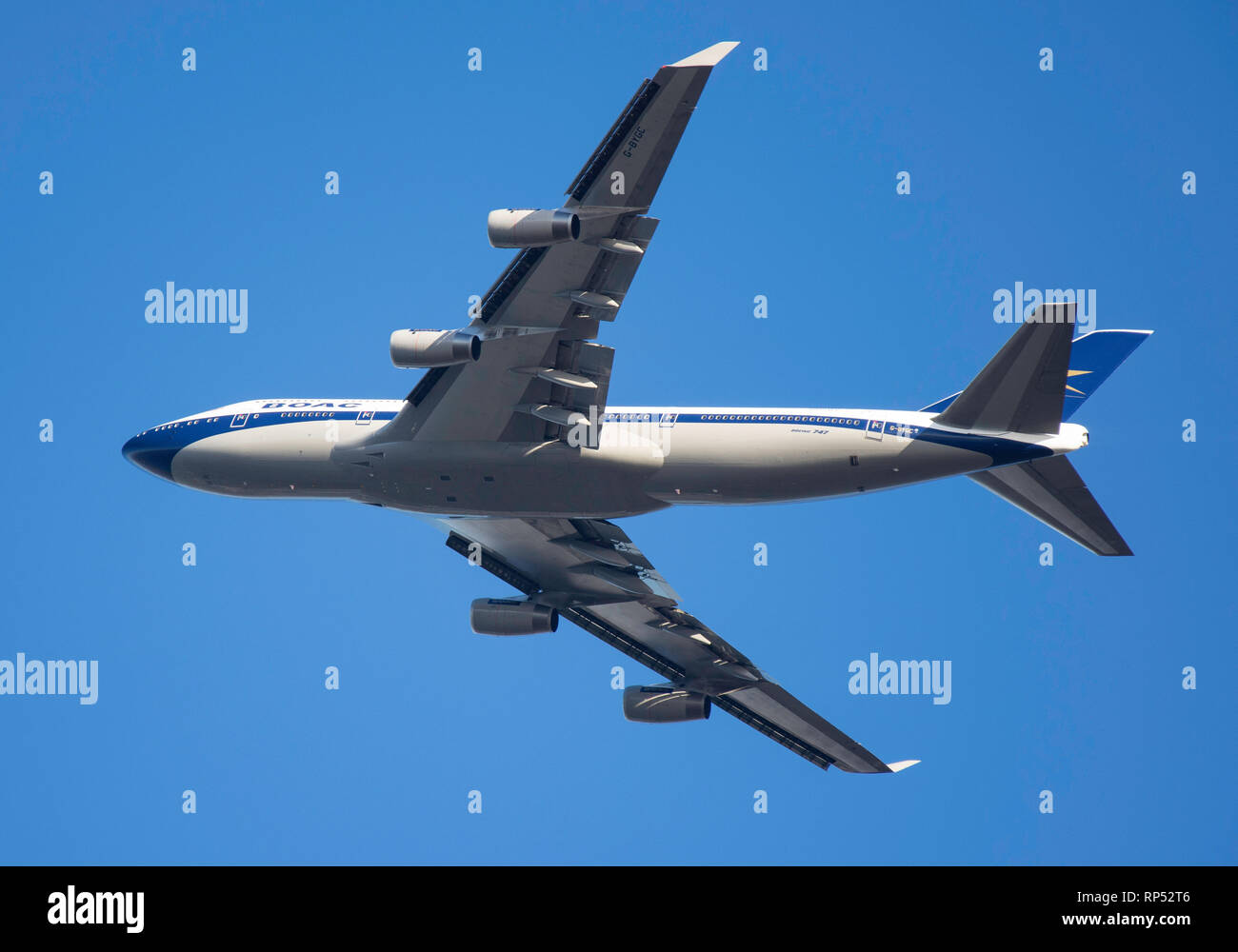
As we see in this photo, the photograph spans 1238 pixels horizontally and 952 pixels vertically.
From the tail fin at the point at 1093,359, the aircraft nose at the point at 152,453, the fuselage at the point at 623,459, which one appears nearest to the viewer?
the fuselage at the point at 623,459

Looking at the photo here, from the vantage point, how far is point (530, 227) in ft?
104

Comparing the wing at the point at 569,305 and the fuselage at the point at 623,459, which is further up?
the wing at the point at 569,305

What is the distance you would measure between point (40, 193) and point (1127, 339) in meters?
31.4

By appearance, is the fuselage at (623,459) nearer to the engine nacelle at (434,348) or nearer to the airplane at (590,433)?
the airplane at (590,433)

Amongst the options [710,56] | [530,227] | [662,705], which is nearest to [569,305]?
[530,227]

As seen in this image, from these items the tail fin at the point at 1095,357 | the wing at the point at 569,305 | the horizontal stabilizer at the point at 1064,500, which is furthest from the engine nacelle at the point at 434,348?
the tail fin at the point at 1095,357

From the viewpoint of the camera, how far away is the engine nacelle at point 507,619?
41781mm

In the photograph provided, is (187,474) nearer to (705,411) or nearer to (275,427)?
(275,427)

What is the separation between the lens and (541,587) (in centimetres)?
4319

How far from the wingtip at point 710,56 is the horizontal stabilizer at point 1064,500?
38.9 ft

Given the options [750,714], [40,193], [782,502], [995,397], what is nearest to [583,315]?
[782,502]

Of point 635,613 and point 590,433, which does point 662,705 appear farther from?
point 590,433

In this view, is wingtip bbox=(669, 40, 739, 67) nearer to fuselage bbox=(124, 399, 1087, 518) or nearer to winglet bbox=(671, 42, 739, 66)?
winglet bbox=(671, 42, 739, 66)

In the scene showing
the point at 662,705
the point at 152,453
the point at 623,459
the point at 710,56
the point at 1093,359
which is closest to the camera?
the point at 710,56
